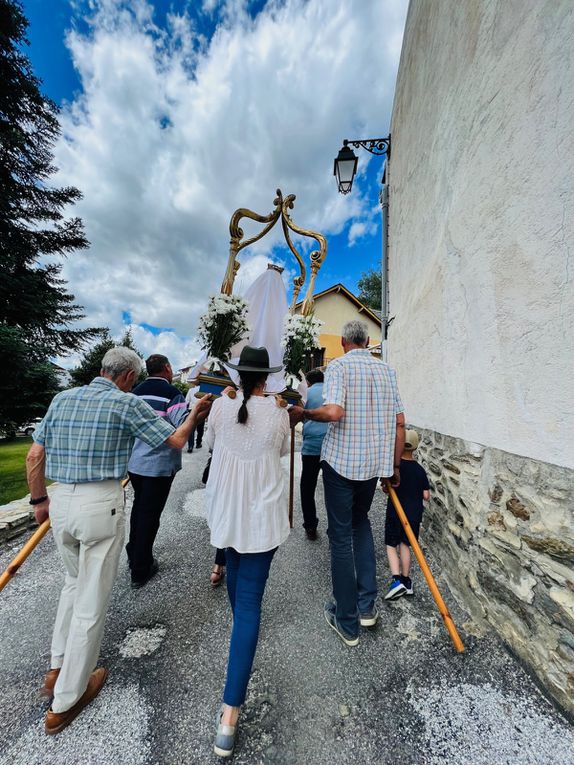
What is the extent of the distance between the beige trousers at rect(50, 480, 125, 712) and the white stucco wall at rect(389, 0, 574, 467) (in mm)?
2779

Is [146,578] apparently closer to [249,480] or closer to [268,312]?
[249,480]

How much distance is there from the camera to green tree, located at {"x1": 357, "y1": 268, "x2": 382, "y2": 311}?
24281 mm

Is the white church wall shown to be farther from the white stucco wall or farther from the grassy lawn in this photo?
the grassy lawn

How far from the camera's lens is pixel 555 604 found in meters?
1.83

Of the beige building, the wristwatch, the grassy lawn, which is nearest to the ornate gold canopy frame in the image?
the wristwatch

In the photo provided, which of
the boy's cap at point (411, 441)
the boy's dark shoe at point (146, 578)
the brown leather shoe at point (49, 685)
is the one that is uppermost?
the boy's cap at point (411, 441)

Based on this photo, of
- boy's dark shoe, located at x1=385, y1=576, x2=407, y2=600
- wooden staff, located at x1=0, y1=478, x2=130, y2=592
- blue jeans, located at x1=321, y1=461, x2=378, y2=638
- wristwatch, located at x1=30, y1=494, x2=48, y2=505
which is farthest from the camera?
boy's dark shoe, located at x1=385, y1=576, x2=407, y2=600

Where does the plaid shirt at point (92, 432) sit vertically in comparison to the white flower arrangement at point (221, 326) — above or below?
below

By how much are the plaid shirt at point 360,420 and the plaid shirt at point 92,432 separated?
4.05ft

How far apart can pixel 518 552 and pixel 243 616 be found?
190 cm

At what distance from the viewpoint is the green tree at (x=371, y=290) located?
24.3 meters

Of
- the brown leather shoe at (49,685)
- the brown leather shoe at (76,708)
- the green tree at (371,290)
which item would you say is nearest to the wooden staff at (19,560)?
the brown leather shoe at (49,685)

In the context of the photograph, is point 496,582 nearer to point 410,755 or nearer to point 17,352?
point 410,755

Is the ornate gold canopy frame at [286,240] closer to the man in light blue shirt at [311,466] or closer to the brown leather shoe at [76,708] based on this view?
the man in light blue shirt at [311,466]
